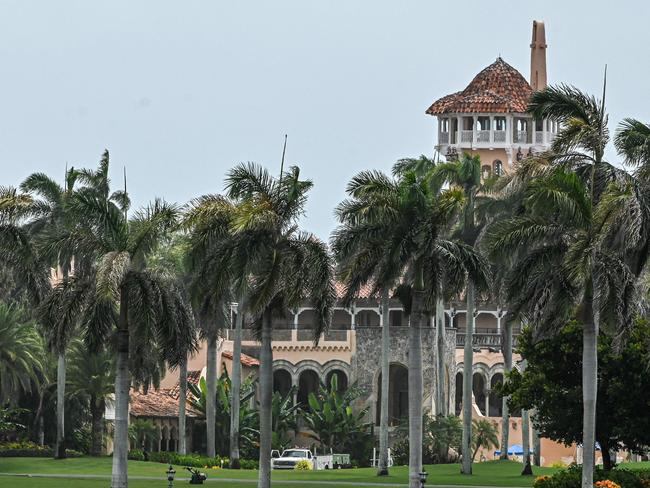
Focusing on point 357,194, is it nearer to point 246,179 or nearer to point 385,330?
point 246,179

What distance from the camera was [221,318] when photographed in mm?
89750

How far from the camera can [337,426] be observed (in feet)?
333

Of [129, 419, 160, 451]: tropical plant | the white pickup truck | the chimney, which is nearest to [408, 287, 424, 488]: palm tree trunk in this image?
the white pickup truck

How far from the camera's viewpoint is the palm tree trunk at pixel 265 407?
2280 inches

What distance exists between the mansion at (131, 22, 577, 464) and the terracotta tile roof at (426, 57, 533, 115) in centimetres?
6

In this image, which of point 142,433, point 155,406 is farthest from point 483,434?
point 142,433

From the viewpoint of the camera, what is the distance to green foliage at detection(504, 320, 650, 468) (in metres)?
60.5

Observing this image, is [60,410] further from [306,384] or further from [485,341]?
[485,341]

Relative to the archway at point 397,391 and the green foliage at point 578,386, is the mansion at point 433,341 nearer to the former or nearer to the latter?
the archway at point 397,391

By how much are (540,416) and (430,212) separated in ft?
30.9

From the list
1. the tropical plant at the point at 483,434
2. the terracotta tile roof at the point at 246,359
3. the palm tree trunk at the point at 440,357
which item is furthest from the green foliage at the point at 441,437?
the terracotta tile roof at the point at 246,359

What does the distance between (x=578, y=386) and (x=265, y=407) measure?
435 inches

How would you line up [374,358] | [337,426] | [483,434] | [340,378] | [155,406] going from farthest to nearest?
[340,378] → [374,358] → [155,406] → [337,426] → [483,434]

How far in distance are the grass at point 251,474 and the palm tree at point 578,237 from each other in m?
14.9
